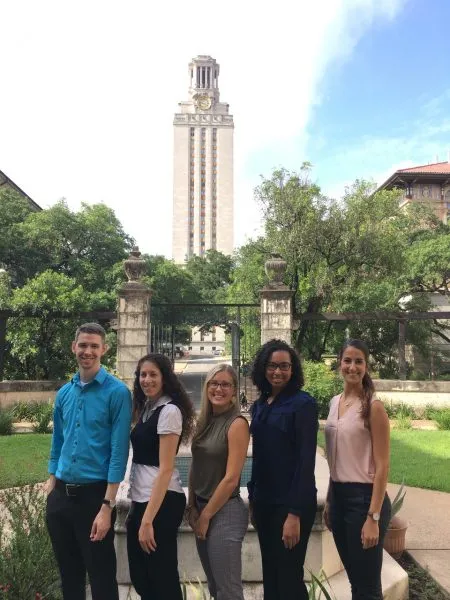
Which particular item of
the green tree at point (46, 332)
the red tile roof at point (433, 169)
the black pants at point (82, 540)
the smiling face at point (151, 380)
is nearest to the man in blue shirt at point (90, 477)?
the black pants at point (82, 540)

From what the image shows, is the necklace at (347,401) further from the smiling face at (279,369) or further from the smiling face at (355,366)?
the smiling face at (279,369)

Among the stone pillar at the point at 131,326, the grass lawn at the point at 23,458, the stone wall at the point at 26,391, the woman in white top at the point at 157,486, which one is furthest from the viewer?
the stone wall at the point at 26,391

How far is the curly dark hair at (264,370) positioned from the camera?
9.07 feet

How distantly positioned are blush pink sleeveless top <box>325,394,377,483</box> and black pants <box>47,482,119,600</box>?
131 cm

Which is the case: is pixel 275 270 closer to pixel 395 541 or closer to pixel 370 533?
pixel 395 541

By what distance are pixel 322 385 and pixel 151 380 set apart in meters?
9.55

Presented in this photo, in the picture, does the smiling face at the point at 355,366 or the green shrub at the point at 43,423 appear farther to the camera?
the green shrub at the point at 43,423

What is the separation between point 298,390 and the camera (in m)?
2.74

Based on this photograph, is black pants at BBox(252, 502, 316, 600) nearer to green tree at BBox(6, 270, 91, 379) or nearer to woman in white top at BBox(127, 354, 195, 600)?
woman in white top at BBox(127, 354, 195, 600)

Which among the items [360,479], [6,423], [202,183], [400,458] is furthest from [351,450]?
[202,183]

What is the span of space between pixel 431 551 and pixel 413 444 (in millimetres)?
4644

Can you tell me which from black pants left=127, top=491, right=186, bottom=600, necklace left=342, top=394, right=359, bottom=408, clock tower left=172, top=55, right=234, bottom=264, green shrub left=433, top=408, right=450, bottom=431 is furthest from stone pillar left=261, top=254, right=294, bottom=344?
clock tower left=172, top=55, right=234, bottom=264

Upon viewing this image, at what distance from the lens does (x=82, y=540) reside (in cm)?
266

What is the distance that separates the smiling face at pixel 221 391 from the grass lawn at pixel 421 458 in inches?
168
